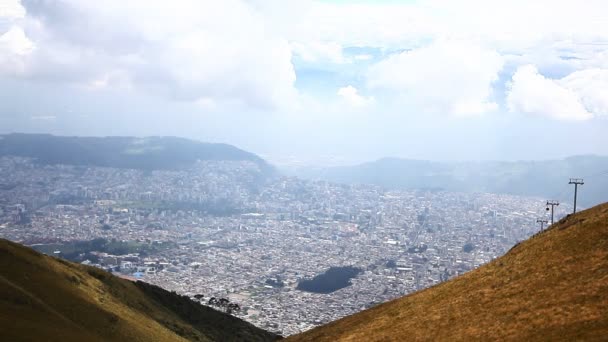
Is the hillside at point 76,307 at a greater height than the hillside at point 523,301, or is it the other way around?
the hillside at point 523,301

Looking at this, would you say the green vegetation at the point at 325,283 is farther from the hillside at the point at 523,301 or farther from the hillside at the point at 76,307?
the hillside at the point at 523,301

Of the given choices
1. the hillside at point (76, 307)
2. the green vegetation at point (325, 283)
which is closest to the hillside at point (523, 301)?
the hillside at point (76, 307)

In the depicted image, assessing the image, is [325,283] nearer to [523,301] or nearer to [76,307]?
[76,307]

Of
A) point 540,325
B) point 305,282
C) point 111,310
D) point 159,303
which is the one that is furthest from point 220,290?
point 540,325

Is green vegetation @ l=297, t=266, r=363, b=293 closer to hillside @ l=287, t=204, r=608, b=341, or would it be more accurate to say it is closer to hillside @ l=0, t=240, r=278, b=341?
hillside @ l=0, t=240, r=278, b=341

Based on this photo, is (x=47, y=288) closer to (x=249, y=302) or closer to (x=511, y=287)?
(x=511, y=287)
